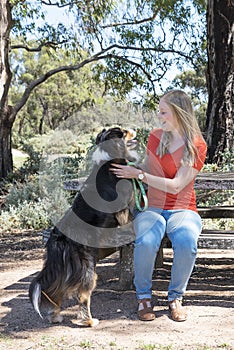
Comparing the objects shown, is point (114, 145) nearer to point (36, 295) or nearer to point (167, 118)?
point (167, 118)

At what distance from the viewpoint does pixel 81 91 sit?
44.1 meters

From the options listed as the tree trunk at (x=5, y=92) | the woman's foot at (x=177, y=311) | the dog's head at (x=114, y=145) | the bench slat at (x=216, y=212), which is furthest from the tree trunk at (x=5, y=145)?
the woman's foot at (x=177, y=311)

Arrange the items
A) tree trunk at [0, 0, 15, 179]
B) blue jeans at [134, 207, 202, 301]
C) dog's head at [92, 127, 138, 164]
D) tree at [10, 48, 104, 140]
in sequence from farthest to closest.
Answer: tree at [10, 48, 104, 140], tree trunk at [0, 0, 15, 179], dog's head at [92, 127, 138, 164], blue jeans at [134, 207, 202, 301]

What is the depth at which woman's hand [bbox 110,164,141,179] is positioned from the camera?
4089mm

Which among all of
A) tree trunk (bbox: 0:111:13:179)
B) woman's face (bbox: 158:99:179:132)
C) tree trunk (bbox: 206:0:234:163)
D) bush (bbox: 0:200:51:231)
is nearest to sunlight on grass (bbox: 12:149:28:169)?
tree trunk (bbox: 0:111:13:179)

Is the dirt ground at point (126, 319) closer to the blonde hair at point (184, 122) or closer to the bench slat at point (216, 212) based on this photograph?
the bench slat at point (216, 212)

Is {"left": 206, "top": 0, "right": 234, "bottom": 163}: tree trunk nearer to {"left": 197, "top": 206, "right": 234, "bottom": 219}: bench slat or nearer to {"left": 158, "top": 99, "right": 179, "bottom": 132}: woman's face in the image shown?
{"left": 197, "top": 206, "right": 234, "bottom": 219}: bench slat

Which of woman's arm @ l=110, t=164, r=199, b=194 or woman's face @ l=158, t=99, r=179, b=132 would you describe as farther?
woman's face @ l=158, t=99, r=179, b=132

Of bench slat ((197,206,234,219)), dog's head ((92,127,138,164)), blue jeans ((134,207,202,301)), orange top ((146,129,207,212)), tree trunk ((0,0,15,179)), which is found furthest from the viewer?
tree trunk ((0,0,15,179))

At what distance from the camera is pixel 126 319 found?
13.7ft

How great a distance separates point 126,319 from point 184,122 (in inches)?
65.6

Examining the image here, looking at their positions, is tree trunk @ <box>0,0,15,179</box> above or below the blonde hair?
above

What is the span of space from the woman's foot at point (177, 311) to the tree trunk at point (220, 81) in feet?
22.3

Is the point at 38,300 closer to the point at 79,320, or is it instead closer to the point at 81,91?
the point at 79,320
